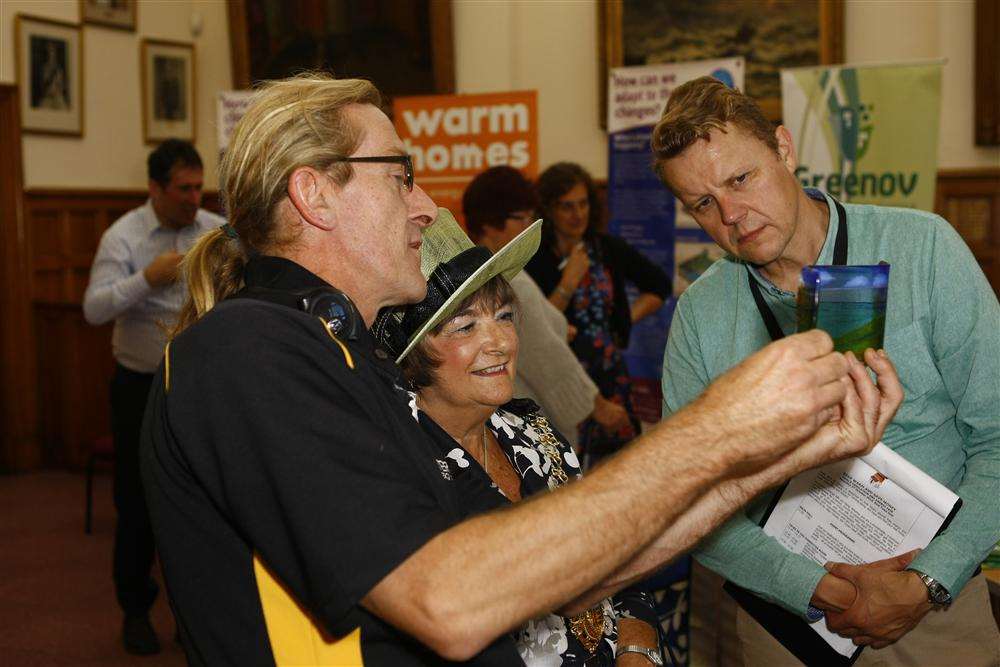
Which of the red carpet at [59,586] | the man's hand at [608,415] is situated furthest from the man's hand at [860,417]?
the red carpet at [59,586]

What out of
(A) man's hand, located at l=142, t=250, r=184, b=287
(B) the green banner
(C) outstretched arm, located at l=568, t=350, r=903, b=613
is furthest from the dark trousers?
(B) the green banner

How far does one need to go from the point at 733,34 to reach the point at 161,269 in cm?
446

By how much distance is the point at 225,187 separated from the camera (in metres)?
1.55

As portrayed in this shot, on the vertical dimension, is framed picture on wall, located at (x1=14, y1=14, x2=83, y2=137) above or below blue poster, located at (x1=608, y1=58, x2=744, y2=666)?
above

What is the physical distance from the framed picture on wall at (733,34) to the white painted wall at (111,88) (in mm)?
3816

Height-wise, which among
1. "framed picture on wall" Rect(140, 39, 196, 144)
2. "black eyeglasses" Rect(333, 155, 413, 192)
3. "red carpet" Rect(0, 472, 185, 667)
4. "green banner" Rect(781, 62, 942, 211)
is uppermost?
"framed picture on wall" Rect(140, 39, 196, 144)

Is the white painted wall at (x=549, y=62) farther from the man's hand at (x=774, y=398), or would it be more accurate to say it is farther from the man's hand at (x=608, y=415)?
the man's hand at (x=774, y=398)

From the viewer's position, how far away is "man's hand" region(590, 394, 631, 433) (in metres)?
4.37

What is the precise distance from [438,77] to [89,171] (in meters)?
2.95

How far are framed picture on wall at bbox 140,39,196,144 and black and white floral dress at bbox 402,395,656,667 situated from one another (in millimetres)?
7350

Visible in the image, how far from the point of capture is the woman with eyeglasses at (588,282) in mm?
4664

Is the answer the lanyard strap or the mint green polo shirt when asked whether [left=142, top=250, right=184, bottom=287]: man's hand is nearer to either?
the lanyard strap

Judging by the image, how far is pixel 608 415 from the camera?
438cm

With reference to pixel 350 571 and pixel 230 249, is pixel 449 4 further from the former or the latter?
pixel 350 571
